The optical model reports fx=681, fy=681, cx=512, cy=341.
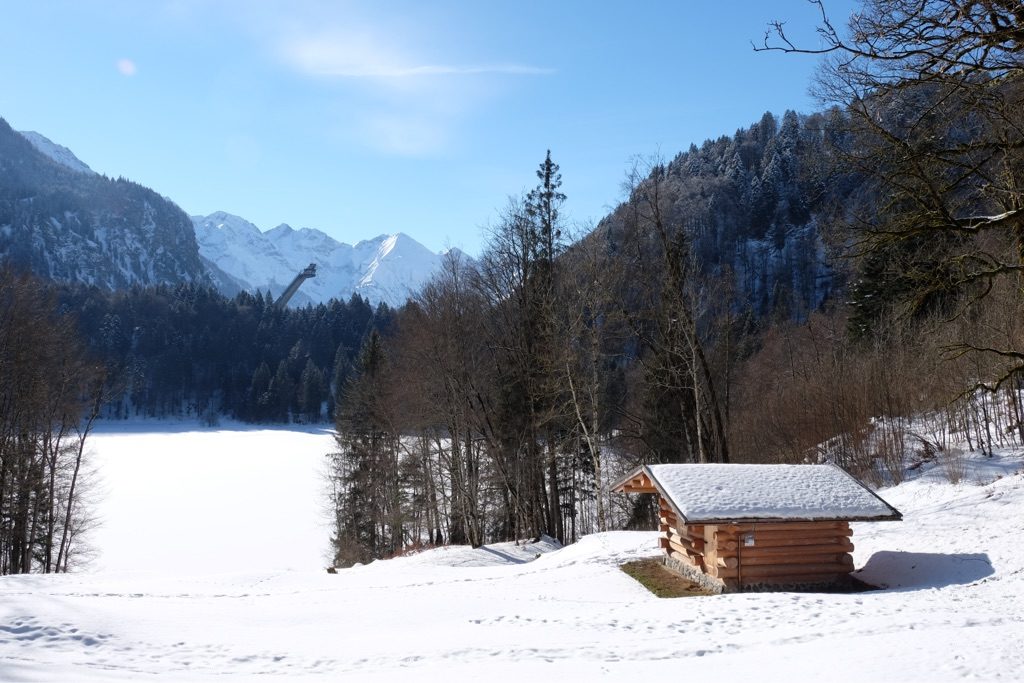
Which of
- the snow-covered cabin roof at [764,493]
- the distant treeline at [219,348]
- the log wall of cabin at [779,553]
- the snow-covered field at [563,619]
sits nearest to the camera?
the snow-covered field at [563,619]

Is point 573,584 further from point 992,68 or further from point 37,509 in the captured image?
point 37,509

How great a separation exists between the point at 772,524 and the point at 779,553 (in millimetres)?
646

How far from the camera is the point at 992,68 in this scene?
23.6ft

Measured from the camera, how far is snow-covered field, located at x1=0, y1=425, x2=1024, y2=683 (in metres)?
7.73

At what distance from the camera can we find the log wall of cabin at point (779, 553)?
1294 centimetres

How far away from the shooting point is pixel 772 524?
42.5 ft

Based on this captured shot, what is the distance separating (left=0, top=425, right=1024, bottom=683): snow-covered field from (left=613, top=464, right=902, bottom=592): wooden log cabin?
1101mm

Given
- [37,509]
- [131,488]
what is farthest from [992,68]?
[131,488]

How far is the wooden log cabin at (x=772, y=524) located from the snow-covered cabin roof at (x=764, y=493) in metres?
0.02

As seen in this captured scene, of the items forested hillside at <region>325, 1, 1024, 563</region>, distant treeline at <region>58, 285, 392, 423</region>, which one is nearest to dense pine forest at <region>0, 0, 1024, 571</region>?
forested hillside at <region>325, 1, 1024, 563</region>

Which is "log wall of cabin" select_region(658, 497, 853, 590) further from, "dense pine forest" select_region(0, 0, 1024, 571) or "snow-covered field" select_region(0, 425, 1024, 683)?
"dense pine forest" select_region(0, 0, 1024, 571)

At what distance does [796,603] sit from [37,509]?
26697 millimetres

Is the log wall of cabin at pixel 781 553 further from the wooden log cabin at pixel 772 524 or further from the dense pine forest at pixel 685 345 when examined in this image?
the dense pine forest at pixel 685 345

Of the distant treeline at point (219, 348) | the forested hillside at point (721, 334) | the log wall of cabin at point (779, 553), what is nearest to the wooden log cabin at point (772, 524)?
the log wall of cabin at point (779, 553)
